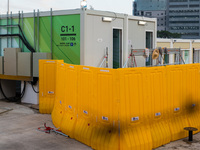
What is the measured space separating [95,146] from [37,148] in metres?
1.52

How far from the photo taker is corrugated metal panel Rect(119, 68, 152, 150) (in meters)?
8.07

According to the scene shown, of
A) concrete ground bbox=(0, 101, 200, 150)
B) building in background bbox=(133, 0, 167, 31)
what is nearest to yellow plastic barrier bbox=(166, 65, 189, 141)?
concrete ground bbox=(0, 101, 200, 150)

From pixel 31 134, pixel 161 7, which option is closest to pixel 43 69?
pixel 31 134

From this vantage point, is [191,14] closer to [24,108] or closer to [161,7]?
[161,7]

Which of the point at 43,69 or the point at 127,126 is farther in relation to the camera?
the point at 43,69

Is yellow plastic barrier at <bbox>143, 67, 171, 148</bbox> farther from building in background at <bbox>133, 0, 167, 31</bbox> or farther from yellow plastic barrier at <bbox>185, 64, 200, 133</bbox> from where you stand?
building in background at <bbox>133, 0, 167, 31</bbox>

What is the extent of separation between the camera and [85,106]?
9.09 m

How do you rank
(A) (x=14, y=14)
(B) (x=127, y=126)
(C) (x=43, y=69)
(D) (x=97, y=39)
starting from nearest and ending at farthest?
(B) (x=127, y=126), (C) (x=43, y=69), (D) (x=97, y=39), (A) (x=14, y=14)

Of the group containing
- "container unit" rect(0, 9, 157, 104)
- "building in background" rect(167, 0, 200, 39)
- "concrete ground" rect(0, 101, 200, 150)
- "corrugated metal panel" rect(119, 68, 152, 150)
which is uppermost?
"building in background" rect(167, 0, 200, 39)

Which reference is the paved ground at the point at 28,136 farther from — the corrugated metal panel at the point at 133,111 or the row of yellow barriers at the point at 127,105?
the corrugated metal panel at the point at 133,111

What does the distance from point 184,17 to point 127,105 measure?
177 m

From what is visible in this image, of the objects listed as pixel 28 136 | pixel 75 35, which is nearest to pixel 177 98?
pixel 28 136

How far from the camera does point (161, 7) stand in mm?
178750

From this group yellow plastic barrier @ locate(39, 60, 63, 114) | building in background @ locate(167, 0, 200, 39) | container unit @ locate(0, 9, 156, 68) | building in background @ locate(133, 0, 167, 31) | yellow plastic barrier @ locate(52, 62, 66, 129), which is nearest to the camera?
yellow plastic barrier @ locate(52, 62, 66, 129)
